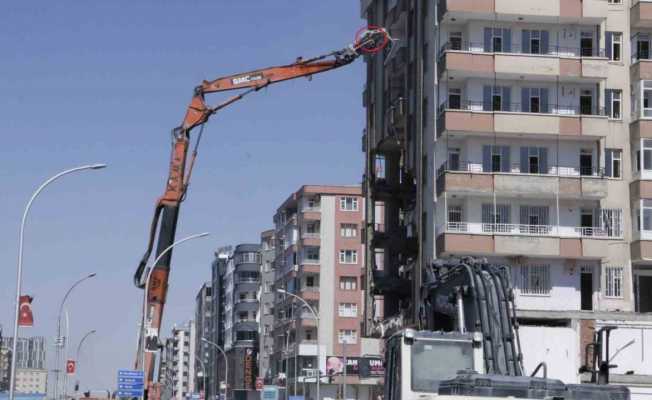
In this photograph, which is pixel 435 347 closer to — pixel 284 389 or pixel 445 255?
pixel 445 255

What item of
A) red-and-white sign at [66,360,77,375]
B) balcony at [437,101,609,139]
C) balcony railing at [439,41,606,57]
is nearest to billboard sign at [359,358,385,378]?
red-and-white sign at [66,360,77,375]

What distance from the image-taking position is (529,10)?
63438 millimetres

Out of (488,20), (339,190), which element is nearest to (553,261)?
(488,20)

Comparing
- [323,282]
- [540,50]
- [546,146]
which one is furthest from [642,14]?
[323,282]

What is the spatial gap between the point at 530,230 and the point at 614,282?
5.40m

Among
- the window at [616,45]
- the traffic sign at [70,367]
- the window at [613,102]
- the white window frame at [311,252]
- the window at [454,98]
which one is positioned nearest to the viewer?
the window at [454,98]

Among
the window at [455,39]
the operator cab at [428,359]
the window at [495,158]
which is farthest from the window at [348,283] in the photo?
the operator cab at [428,359]

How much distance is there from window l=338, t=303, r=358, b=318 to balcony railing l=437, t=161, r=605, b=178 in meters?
59.2

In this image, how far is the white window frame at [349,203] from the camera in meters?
127

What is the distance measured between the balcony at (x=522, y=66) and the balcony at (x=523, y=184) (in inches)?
200

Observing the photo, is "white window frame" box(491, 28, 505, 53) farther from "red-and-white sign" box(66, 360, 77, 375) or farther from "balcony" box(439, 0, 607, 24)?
"red-and-white sign" box(66, 360, 77, 375)

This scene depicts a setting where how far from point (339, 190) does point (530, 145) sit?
6315cm

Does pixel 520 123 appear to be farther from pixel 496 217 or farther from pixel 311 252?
pixel 311 252

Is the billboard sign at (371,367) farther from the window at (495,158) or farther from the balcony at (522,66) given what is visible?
the balcony at (522,66)
